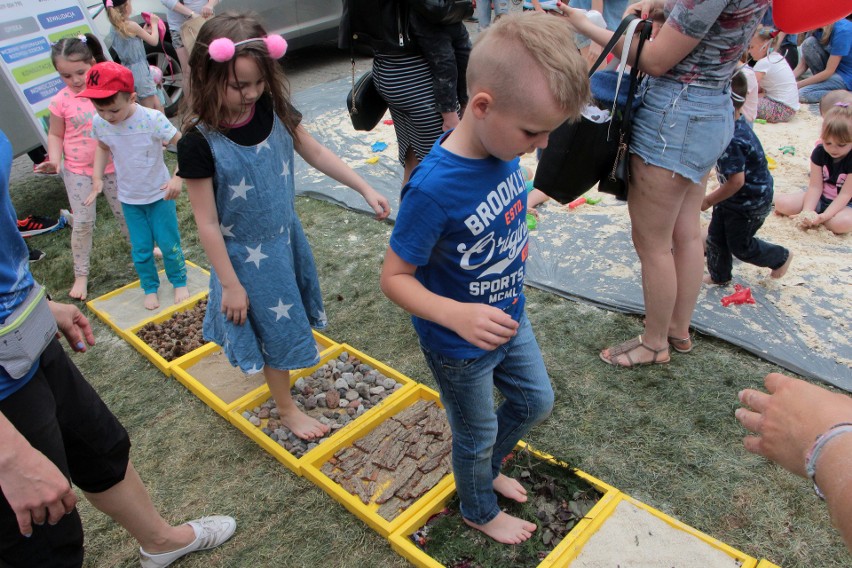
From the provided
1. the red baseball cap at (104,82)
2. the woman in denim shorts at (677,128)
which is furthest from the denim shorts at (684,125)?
the red baseball cap at (104,82)

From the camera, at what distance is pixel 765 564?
6.91 feet

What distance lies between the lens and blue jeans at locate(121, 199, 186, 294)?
150 inches

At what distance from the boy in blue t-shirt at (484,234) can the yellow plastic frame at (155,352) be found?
6.38 ft

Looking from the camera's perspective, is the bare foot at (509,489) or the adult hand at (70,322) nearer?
the adult hand at (70,322)

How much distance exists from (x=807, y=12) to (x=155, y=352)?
11.5 ft

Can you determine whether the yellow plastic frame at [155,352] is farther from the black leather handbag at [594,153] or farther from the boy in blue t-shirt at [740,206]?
the boy in blue t-shirt at [740,206]

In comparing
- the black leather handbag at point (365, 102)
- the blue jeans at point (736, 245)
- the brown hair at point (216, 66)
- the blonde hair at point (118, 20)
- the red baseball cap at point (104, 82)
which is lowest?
the blue jeans at point (736, 245)

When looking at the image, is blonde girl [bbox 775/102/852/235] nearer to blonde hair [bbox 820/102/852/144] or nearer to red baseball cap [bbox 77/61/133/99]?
blonde hair [bbox 820/102/852/144]

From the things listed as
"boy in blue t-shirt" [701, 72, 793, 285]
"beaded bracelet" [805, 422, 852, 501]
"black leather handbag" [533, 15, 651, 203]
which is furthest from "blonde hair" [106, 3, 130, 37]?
"beaded bracelet" [805, 422, 852, 501]

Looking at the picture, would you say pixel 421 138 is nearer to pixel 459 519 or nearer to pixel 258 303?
pixel 258 303

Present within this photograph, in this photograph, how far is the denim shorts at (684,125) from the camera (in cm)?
255

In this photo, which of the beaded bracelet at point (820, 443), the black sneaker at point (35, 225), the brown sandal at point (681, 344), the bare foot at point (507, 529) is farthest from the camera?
the black sneaker at point (35, 225)

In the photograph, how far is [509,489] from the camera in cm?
241

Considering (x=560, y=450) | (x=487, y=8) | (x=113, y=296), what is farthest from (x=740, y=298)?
(x=487, y=8)
